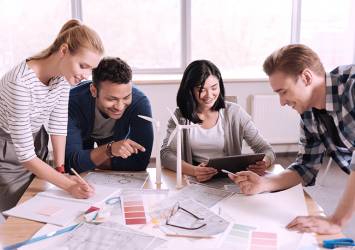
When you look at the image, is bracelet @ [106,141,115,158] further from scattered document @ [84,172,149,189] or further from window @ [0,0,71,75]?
window @ [0,0,71,75]

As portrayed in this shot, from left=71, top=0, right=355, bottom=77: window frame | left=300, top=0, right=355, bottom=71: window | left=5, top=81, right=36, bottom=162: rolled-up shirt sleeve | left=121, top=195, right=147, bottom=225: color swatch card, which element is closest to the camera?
left=121, top=195, right=147, bottom=225: color swatch card

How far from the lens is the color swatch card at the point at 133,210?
1338 millimetres

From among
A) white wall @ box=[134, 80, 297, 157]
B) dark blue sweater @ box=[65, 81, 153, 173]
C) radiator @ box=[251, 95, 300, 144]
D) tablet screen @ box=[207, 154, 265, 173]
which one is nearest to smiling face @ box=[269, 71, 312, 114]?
tablet screen @ box=[207, 154, 265, 173]

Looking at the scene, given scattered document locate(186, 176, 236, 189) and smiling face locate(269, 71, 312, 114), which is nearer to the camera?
smiling face locate(269, 71, 312, 114)

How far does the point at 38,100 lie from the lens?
1.59 metres

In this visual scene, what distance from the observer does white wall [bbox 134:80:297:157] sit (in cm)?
380

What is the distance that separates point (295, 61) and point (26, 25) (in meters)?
2.95

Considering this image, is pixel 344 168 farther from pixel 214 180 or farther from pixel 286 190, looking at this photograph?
pixel 214 180

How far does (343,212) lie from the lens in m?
1.31

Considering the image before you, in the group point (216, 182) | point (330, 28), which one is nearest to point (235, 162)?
point (216, 182)

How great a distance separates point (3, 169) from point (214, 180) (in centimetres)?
85

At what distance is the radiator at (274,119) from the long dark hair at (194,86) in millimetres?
1974

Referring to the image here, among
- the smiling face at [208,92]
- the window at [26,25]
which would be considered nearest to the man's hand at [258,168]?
the smiling face at [208,92]

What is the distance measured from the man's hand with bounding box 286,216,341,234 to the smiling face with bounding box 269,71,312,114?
434 mm
